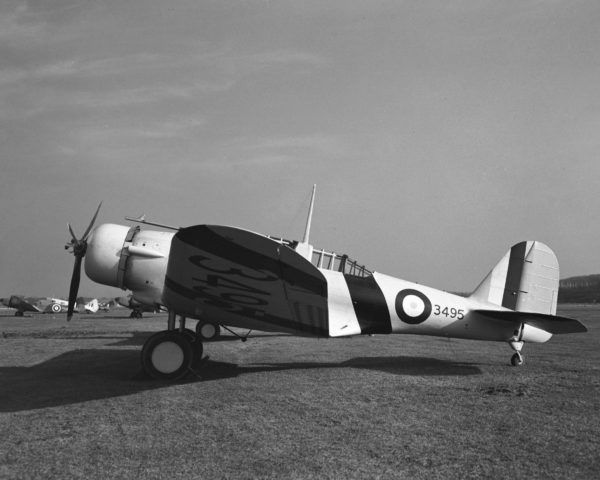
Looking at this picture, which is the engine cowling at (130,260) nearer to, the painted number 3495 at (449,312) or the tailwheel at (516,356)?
the painted number 3495 at (449,312)

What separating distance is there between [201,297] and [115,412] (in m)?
2.57

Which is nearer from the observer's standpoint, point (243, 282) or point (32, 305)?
point (243, 282)

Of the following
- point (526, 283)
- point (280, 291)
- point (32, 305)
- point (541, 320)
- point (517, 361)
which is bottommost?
point (32, 305)

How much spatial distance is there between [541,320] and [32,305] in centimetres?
4061

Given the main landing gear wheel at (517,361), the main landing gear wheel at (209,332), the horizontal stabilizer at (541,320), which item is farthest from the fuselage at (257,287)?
the main landing gear wheel at (209,332)

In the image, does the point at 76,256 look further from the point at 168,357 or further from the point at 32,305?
the point at 32,305

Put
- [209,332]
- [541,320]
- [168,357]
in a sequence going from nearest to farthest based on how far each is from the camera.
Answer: [168,357] → [541,320] → [209,332]

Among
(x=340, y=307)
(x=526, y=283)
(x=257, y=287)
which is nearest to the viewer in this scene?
(x=257, y=287)

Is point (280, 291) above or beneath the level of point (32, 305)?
above

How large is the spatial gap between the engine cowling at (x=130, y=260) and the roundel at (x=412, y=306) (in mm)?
4203

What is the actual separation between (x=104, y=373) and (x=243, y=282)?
9.13ft

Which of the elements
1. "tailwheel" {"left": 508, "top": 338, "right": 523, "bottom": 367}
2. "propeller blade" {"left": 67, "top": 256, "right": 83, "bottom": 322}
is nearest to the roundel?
"tailwheel" {"left": 508, "top": 338, "right": 523, "bottom": 367}

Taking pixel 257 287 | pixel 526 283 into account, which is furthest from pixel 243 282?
pixel 526 283

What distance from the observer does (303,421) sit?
4707 mm
